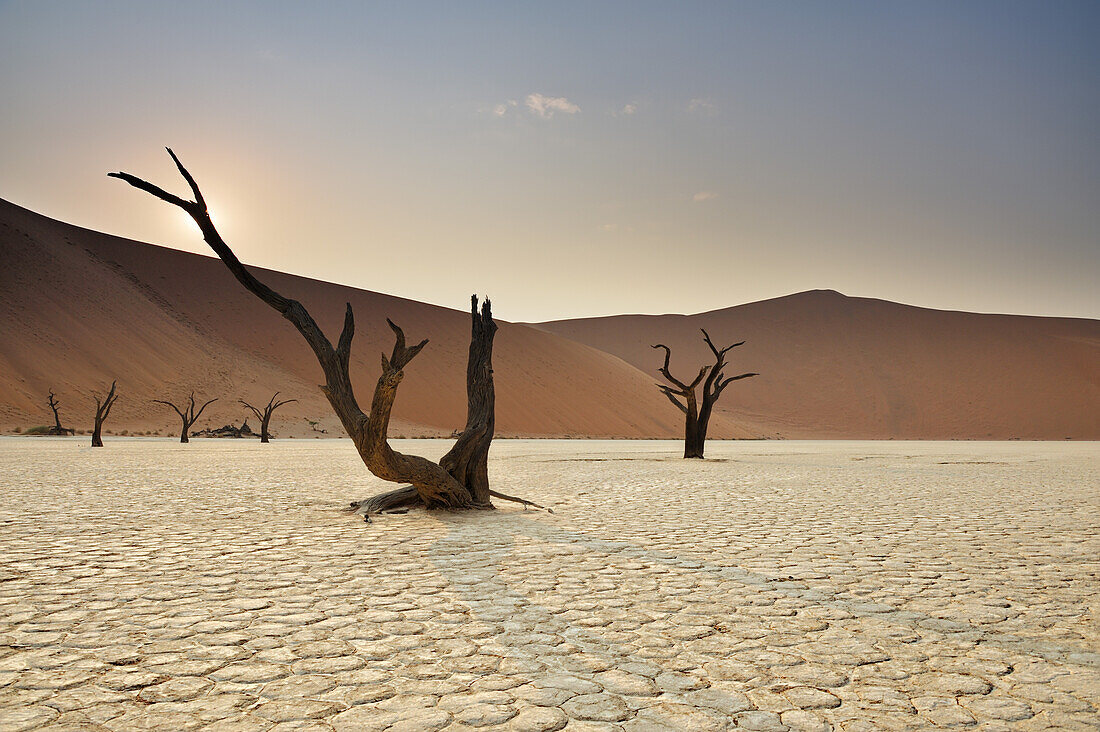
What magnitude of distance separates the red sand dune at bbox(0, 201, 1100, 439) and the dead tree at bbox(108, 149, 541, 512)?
41.4 m

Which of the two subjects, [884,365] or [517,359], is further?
[884,365]

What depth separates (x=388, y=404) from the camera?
27.5 ft

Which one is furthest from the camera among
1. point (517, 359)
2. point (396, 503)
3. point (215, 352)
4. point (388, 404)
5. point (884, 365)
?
point (884, 365)

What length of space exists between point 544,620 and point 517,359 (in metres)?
69.8

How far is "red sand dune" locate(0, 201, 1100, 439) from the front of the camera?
5044 cm

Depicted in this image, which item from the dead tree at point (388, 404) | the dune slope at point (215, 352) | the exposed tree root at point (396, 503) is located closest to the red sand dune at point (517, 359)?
the dune slope at point (215, 352)

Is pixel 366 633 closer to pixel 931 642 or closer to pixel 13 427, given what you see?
pixel 931 642

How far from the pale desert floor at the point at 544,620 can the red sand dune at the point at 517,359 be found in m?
43.4

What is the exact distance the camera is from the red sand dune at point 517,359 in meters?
50.4

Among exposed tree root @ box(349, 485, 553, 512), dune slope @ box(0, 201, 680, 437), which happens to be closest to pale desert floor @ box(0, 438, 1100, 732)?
exposed tree root @ box(349, 485, 553, 512)

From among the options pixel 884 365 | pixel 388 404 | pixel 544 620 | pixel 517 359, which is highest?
pixel 884 365

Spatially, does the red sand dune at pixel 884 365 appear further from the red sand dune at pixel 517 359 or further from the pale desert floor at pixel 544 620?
the pale desert floor at pixel 544 620

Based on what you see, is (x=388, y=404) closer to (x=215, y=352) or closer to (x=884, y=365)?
(x=215, y=352)

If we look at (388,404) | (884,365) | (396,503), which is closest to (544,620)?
(388,404)
